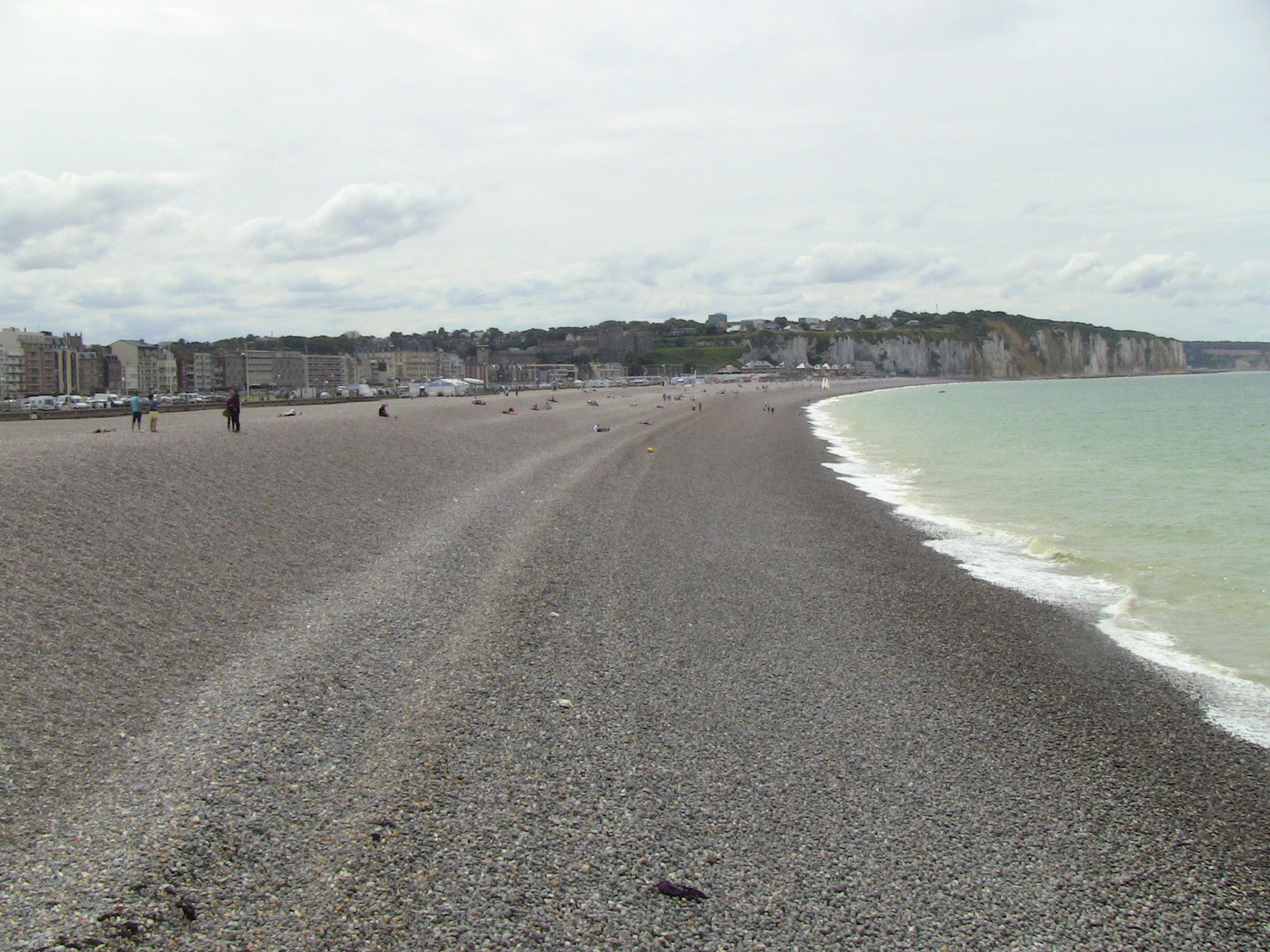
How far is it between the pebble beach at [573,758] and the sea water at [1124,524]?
73 cm

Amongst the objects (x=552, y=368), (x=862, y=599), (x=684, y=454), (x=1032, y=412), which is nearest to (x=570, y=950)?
(x=862, y=599)

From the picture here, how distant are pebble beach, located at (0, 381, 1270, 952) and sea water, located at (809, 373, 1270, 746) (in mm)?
727

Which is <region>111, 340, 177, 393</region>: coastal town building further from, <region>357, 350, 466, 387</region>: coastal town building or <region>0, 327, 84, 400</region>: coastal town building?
<region>357, 350, 466, 387</region>: coastal town building

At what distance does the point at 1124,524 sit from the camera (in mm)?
14383

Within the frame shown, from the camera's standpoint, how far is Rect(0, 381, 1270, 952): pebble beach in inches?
139

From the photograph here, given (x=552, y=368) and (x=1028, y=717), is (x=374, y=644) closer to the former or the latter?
(x=1028, y=717)

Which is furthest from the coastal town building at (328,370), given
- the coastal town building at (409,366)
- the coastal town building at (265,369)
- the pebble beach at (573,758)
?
the pebble beach at (573,758)

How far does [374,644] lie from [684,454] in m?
18.4

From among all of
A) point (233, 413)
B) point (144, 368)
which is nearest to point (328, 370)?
point (144, 368)

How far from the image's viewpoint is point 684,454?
974 inches

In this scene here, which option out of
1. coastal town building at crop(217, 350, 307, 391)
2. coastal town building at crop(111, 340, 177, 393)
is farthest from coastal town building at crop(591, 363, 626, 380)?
coastal town building at crop(111, 340, 177, 393)

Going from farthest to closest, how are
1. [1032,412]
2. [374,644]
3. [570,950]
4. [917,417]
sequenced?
[1032,412] → [917,417] → [374,644] → [570,950]

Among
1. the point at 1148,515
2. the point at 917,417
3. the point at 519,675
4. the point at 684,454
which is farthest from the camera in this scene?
the point at 917,417

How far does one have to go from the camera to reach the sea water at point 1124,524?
7711 millimetres
